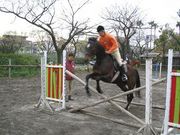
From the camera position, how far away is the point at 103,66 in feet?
22.3

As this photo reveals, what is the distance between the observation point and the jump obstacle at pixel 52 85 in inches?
283

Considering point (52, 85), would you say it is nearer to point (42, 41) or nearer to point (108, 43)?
point (108, 43)

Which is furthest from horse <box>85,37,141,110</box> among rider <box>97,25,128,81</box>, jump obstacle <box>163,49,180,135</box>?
jump obstacle <box>163,49,180,135</box>

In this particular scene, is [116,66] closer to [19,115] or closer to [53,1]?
[19,115]

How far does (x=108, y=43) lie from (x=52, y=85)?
2082mm

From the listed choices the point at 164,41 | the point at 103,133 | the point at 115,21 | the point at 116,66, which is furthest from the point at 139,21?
the point at 103,133

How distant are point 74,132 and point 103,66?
2.19 meters

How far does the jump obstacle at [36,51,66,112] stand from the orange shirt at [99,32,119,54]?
130 cm

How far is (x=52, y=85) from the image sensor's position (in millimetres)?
7395

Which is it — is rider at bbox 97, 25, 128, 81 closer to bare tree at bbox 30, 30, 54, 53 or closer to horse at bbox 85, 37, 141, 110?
horse at bbox 85, 37, 141, 110

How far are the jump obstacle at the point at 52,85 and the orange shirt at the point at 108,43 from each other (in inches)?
51.2

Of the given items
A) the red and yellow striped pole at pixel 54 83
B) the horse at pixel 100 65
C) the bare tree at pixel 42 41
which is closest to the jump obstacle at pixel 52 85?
the red and yellow striped pole at pixel 54 83

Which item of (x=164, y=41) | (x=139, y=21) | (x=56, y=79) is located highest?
(x=139, y=21)

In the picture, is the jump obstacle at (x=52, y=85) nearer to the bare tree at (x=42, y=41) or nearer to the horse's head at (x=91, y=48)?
the horse's head at (x=91, y=48)
